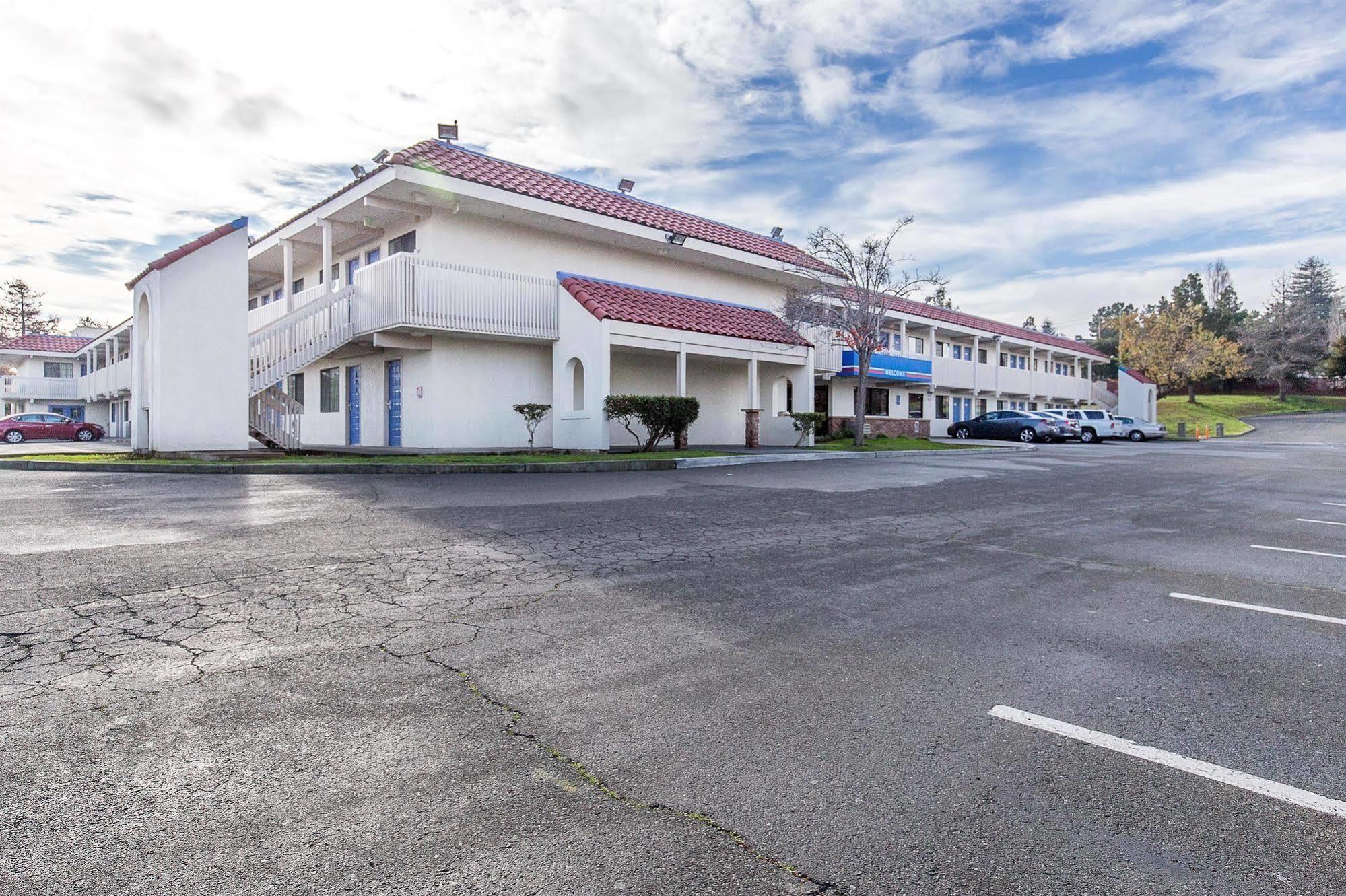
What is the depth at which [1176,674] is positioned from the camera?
412 cm

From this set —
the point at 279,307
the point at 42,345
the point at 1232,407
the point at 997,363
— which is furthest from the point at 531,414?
the point at 1232,407

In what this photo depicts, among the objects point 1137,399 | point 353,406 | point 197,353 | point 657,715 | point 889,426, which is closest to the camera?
point 657,715

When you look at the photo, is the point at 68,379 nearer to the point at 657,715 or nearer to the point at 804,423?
the point at 804,423

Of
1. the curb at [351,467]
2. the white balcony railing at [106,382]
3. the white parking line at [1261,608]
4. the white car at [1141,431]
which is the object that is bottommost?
the white parking line at [1261,608]

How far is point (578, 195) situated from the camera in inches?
893

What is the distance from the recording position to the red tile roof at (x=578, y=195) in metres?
19.3

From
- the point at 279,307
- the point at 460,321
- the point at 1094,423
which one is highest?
the point at 279,307

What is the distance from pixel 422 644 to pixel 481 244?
18044 millimetres

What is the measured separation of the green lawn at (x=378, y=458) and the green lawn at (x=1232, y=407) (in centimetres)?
5019

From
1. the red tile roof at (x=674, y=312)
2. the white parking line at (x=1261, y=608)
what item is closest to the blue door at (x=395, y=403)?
the red tile roof at (x=674, y=312)

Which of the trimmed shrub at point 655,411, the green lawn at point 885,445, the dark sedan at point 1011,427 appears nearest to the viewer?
the trimmed shrub at point 655,411

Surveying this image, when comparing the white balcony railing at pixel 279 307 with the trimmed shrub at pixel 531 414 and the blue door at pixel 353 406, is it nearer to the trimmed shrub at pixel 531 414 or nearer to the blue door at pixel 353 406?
the blue door at pixel 353 406

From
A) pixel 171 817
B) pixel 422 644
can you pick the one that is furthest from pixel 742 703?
pixel 171 817

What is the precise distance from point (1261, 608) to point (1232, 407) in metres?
72.3
